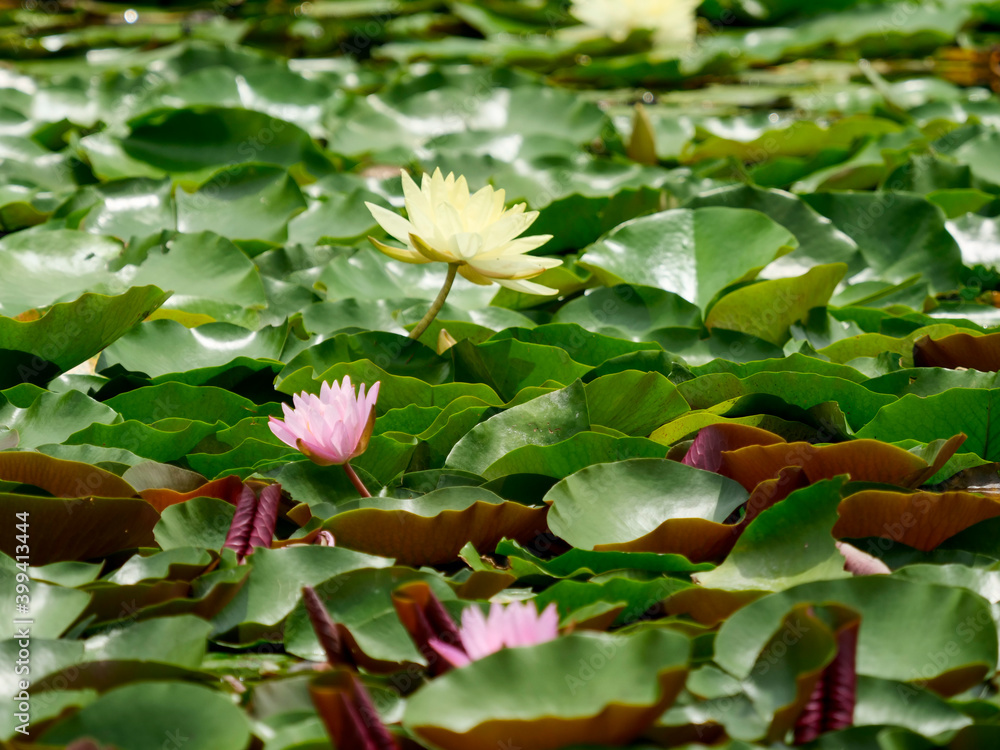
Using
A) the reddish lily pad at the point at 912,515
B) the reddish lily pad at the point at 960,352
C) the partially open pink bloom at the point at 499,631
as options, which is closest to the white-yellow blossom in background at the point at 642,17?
the reddish lily pad at the point at 960,352

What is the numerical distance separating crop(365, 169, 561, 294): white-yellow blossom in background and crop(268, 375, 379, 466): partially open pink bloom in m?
0.38

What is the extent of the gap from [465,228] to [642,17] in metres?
3.56

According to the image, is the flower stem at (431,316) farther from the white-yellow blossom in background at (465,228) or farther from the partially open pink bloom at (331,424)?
the partially open pink bloom at (331,424)

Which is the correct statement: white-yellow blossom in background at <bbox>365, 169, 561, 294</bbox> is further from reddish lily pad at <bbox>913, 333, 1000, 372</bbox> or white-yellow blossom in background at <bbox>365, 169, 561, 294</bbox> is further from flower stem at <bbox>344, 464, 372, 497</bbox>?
reddish lily pad at <bbox>913, 333, 1000, 372</bbox>

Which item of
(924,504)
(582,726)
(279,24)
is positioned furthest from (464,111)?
(582,726)

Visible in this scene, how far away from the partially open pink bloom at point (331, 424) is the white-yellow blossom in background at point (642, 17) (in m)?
3.88

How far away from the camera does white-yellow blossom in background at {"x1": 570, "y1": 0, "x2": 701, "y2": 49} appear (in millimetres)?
4672

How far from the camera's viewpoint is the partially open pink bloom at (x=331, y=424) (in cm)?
117

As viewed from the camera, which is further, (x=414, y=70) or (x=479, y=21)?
(x=479, y=21)

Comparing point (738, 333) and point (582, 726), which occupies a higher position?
point (582, 726)

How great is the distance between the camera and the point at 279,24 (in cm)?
502

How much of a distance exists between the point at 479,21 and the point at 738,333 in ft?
13.3

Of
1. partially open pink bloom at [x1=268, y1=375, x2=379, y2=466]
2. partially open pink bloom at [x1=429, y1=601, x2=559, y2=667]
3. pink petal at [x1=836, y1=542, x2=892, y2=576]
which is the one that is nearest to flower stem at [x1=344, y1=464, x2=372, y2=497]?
partially open pink bloom at [x1=268, y1=375, x2=379, y2=466]

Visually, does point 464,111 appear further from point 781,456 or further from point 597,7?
point 781,456
